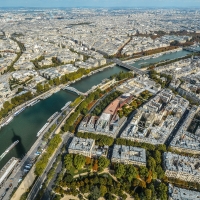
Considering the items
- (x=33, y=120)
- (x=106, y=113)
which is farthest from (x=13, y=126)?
(x=106, y=113)

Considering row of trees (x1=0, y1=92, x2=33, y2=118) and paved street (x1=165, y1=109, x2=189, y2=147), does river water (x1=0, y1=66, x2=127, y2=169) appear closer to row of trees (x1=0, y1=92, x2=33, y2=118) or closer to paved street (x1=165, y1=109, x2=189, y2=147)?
row of trees (x1=0, y1=92, x2=33, y2=118)

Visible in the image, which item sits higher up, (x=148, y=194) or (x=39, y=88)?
(x=39, y=88)

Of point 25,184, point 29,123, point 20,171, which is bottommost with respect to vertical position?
point 25,184

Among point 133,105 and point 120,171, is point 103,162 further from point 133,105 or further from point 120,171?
point 133,105

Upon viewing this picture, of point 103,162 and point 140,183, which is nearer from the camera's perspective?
point 140,183

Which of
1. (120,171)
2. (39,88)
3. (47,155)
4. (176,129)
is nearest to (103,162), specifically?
(120,171)

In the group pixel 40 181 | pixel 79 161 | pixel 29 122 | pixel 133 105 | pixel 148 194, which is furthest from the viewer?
pixel 133 105

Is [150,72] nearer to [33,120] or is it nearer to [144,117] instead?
[144,117]

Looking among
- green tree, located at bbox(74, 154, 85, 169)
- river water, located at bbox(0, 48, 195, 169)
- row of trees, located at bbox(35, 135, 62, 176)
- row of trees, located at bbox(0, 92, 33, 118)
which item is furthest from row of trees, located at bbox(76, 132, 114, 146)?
row of trees, located at bbox(0, 92, 33, 118)

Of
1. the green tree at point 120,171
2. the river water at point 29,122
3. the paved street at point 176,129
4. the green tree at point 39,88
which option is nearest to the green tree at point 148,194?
the green tree at point 120,171
